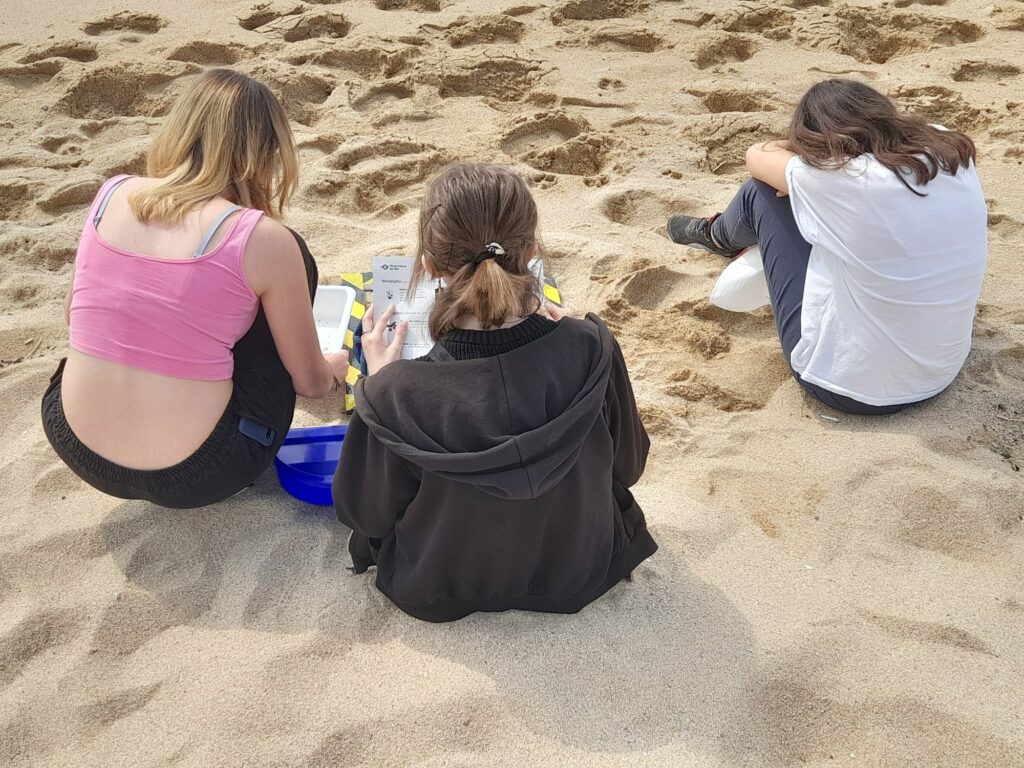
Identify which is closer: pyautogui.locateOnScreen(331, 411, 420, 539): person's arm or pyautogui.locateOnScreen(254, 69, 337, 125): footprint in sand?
pyautogui.locateOnScreen(331, 411, 420, 539): person's arm

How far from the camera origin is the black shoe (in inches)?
117

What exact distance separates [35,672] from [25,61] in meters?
3.59

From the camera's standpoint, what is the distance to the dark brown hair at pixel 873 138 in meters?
2.14

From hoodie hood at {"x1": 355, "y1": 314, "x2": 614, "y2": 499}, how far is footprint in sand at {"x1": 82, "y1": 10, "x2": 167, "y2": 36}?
3905 millimetres

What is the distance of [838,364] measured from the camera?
2287 millimetres

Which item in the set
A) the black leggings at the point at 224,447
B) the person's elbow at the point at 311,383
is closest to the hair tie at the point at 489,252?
the black leggings at the point at 224,447

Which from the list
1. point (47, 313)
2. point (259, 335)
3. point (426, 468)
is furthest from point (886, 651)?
point (47, 313)

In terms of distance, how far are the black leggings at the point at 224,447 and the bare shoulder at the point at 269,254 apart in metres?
0.10

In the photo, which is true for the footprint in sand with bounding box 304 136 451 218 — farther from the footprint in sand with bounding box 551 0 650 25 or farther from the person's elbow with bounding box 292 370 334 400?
the footprint in sand with bounding box 551 0 650 25

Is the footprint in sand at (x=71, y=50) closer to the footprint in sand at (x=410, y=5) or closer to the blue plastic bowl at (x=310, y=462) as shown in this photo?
the footprint in sand at (x=410, y=5)

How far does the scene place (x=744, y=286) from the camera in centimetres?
262

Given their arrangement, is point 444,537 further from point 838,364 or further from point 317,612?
point 838,364

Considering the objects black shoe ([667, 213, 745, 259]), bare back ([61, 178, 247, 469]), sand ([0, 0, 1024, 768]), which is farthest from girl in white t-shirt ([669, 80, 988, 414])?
bare back ([61, 178, 247, 469])

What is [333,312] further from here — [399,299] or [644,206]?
[644,206]
